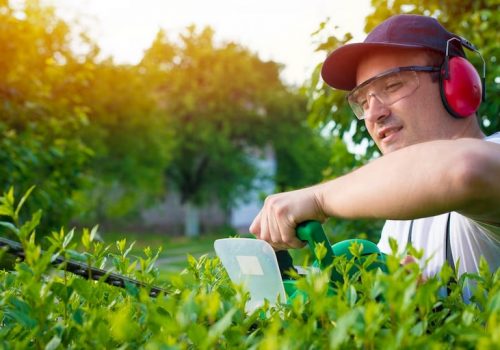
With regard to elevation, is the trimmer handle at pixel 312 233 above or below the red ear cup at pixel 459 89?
below

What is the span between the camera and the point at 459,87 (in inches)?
107

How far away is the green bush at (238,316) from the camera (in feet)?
3.19

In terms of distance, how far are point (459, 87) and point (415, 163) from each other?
1515 mm

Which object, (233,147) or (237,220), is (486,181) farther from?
(237,220)

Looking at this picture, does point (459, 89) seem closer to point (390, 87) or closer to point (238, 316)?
point (390, 87)

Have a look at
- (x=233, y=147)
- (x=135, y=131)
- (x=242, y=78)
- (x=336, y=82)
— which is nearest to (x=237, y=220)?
(x=233, y=147)

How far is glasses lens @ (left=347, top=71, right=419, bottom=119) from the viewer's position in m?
2.80

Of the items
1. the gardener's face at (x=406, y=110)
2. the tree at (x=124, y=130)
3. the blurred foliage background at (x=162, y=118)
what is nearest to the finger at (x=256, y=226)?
the gardener's face at (x=406, y=110)

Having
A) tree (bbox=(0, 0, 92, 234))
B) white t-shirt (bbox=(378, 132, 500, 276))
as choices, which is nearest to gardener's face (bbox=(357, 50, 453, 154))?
white t-shirt (bbox=(378, 132, 500, 276))

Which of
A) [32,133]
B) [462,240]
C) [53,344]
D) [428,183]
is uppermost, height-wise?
[32,133]

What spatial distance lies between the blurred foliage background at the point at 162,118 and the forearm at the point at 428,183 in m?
3.97

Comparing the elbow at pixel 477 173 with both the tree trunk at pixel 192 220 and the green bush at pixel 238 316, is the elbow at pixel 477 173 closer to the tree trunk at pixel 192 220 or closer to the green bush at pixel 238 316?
the green bush at pixel 238 316

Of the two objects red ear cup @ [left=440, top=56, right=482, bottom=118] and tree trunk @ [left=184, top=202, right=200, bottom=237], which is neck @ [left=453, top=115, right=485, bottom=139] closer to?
red ear cup @ [left=440, top=56, right=482, bottom=118]

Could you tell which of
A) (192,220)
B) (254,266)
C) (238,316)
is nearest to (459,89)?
(254,266)
